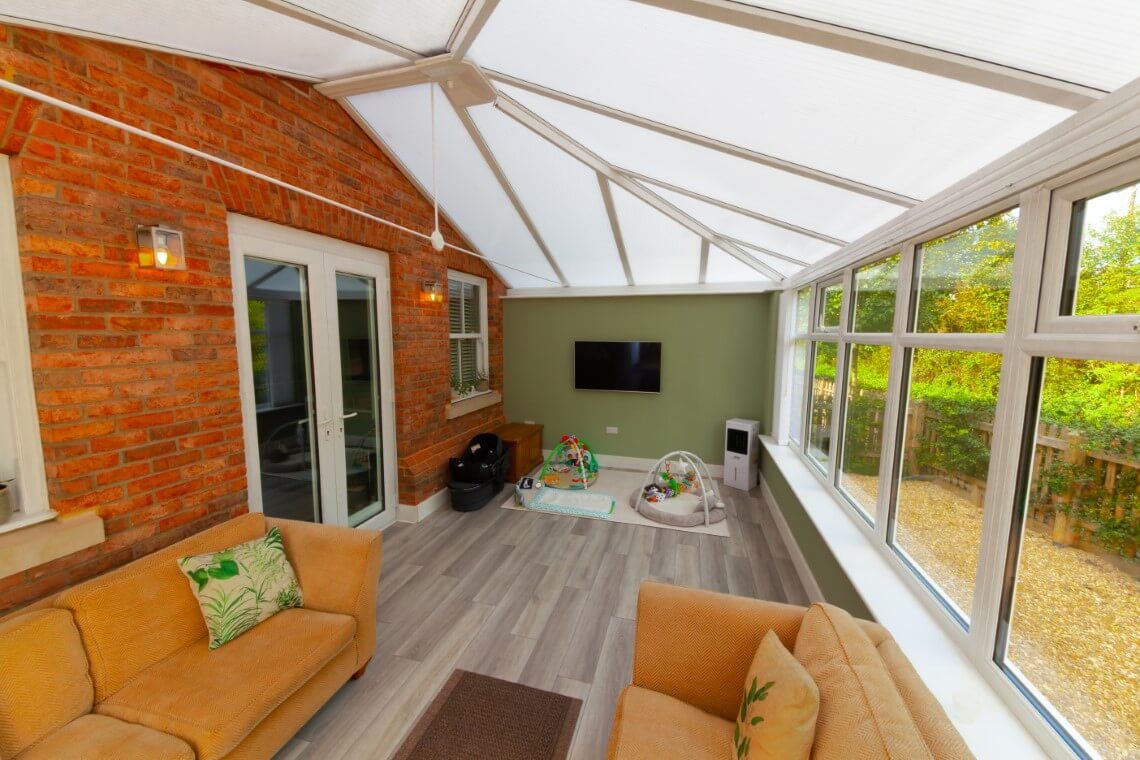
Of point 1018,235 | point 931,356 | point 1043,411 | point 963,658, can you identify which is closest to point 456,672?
point 963,658

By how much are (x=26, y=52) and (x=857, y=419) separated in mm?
4358

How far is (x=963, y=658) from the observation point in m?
1.55

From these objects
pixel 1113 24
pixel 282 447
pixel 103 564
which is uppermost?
pixel 1113 24

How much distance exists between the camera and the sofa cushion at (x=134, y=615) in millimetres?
1522

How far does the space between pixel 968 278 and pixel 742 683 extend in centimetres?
183

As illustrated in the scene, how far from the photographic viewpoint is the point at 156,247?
6.21 ft

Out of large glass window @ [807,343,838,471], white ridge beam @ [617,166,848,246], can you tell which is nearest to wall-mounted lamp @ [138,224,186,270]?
white ridge beam @ [617,166,848,246]

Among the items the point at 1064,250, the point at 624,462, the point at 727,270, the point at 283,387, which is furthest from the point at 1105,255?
the point at 624,462

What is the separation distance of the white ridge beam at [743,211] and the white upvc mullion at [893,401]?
2.03ft

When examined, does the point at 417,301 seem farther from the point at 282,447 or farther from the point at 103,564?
the point at 103,564

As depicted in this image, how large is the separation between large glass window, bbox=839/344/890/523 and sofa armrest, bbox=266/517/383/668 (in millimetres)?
2703

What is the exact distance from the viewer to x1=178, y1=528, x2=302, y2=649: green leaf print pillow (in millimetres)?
1753

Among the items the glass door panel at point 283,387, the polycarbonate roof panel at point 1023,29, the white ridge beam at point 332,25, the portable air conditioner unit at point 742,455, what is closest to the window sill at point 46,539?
the glass door panel at point 283,387

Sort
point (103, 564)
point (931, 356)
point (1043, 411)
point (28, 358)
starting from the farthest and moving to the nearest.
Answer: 1. point (931, 356)
2. point (103, 564)
3. point (28, 358)
4. point (1043, 411)
